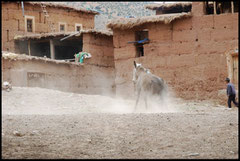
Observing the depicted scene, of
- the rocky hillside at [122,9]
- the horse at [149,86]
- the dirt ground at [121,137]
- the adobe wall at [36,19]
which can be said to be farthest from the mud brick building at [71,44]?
the dirt ground at [121,137]

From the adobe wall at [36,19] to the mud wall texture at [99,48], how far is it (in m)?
7.36

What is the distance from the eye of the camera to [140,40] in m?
17.2

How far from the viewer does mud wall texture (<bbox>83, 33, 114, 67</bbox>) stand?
21094mm

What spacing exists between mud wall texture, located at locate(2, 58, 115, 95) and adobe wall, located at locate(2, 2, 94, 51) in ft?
23.9

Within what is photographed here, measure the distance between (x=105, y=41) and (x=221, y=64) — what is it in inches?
340

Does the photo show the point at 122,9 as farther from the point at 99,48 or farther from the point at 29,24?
the point at 29,24

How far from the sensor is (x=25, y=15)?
27094 mm

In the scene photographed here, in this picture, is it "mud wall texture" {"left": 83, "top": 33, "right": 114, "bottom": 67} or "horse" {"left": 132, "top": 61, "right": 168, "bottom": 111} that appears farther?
"mud wall texture" {"left": 83, "top": 33, "right": 114, "bottom": 67}

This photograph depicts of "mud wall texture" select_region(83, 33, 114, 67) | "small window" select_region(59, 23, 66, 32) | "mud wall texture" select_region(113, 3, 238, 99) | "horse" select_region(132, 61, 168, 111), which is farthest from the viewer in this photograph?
"small window" select_region(59, 23, 66, 32)

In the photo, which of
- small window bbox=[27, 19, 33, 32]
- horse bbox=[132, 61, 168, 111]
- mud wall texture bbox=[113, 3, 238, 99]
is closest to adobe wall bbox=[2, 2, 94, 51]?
small window bbox=[27, 19, 33, 32]

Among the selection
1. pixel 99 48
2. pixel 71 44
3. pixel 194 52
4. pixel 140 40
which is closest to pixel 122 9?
pixel 140 40

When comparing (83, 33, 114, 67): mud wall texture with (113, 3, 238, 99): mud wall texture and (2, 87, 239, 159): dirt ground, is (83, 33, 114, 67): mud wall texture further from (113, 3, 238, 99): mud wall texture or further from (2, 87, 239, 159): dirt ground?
(2, 87, 239, 159): dirt ground

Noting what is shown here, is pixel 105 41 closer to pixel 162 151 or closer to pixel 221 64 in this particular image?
pixel 221 64

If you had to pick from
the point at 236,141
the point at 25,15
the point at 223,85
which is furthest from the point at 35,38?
the point at 236,141
